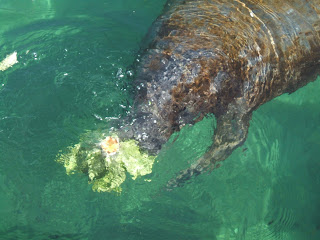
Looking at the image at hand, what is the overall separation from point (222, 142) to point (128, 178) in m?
1.28

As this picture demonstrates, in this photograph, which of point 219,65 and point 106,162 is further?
point 219,65

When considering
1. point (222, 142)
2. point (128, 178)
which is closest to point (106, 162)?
point (128, 178)

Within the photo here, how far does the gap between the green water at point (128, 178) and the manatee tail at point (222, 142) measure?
95mm

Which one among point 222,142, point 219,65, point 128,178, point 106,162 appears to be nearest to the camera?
point 106,162

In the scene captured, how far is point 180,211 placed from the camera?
168 inches

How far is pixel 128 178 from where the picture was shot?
13.6 feet

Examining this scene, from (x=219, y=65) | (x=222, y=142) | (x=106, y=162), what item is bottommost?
(x=222, y=142)

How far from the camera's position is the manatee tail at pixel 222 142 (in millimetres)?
4254

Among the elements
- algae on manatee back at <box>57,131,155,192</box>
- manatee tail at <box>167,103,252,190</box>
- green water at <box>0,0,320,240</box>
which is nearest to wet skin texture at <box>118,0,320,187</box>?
manatee tail at <box>167,103,252,190</box>

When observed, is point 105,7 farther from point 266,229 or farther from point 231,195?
point 266,229

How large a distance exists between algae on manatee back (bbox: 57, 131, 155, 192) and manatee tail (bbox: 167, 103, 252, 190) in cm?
77

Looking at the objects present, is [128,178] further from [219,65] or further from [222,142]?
[219,65]

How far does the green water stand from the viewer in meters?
4.02

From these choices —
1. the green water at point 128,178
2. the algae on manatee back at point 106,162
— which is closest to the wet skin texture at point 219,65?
the algae on manatee back at point 106,162
